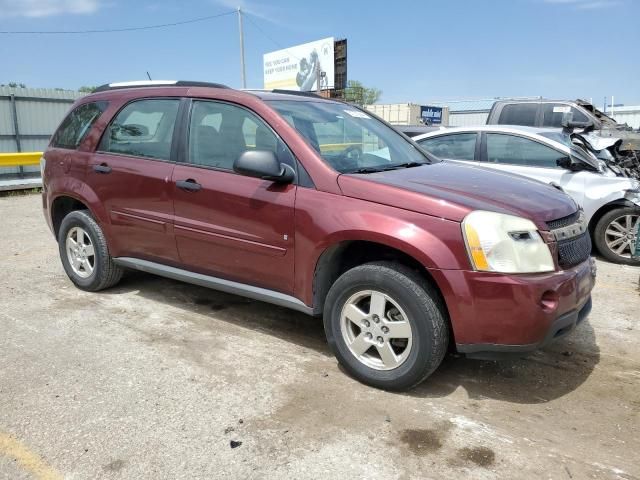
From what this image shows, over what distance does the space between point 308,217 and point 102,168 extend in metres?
2.11

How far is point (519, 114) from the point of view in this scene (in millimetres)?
9828

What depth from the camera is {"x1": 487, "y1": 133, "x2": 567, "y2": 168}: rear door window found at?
658 cm

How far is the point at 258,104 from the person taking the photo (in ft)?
12.5

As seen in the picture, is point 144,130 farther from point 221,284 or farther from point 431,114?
point 431,114

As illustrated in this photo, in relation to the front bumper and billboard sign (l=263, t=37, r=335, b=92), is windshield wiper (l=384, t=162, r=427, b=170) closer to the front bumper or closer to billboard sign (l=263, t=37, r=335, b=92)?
the front bumper

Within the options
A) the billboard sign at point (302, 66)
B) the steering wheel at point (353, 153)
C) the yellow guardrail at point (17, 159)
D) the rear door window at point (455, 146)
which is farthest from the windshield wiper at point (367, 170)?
the billboard sign at point (302, 66)

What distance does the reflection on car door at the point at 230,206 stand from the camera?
11.7 ft

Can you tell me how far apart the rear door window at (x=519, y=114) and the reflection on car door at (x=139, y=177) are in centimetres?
725

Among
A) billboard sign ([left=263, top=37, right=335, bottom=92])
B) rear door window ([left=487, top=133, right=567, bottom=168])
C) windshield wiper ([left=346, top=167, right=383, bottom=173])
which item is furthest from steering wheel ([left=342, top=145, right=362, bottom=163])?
billboard sign ([left=263, top=37, right=335, bottom=92])

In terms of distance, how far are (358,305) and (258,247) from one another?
0.78 m

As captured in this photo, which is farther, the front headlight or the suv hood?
the suv hood

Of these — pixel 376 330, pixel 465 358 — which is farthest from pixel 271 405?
pixel 465 358

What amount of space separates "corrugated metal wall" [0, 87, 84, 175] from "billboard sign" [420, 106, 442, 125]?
24.1 m

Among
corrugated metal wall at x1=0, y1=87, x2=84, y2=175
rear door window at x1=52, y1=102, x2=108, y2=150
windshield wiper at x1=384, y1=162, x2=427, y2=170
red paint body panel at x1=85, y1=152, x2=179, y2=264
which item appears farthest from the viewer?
corrugated metal wall at x1=0, y1=87, x2=84, y2=175
